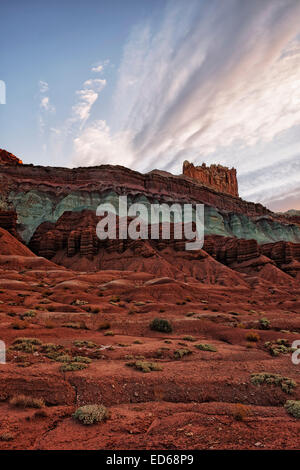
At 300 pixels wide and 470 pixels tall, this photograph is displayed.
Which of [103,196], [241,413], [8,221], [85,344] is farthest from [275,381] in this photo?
[103,196]

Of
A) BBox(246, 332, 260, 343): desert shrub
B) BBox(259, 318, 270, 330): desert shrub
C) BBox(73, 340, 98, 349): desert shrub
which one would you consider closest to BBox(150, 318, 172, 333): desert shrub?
BBox(246, 332, 260, 343): desert shrub

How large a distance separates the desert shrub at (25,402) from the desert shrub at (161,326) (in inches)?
444

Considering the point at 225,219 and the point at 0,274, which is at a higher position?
the point at 225,219

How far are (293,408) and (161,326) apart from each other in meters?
11.0

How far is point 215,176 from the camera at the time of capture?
154m

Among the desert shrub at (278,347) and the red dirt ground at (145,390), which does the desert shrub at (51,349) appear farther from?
the desert shrub at (278,347)

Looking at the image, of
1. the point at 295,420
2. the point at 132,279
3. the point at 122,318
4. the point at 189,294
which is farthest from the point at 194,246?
the point at 295,420

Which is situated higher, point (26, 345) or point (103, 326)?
point (26, 345)

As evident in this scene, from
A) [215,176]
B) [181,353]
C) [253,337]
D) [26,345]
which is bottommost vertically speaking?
[253,337]

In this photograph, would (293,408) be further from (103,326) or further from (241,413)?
(103,326)

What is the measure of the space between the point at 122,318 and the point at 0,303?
9.72 metres
